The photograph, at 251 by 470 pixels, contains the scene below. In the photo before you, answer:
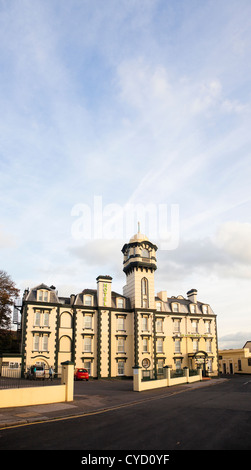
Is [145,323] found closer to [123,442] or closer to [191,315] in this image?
[191,315]

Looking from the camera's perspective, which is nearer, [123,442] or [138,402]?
[123,442]

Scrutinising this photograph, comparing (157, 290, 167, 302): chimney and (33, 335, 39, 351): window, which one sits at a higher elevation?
(157, 290, 167, 302): chimney

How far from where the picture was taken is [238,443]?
10.9 m

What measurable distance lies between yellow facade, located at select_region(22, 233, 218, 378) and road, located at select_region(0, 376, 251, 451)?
83.3 feet

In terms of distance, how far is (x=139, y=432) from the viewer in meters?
12.3

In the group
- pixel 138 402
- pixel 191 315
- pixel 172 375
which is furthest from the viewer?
pixel 191 315

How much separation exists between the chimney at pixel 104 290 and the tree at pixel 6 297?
487 inches

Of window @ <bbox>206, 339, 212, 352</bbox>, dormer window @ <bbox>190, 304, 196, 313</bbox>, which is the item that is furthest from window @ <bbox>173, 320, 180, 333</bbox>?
window @ <bbox>206, 339, 212, 352</bbox>

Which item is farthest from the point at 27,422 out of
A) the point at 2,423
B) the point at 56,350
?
the point at 56,350

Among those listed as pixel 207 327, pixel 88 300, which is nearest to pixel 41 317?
pixel 88 300

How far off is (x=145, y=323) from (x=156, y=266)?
8863mm

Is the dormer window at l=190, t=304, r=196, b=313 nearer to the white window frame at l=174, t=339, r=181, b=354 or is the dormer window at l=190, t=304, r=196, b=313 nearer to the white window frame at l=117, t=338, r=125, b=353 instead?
the white window frame at l=174, t=339, r=181, b=354

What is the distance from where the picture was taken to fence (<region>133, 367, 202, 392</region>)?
98.9 feet

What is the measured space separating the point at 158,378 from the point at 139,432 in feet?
75.3
